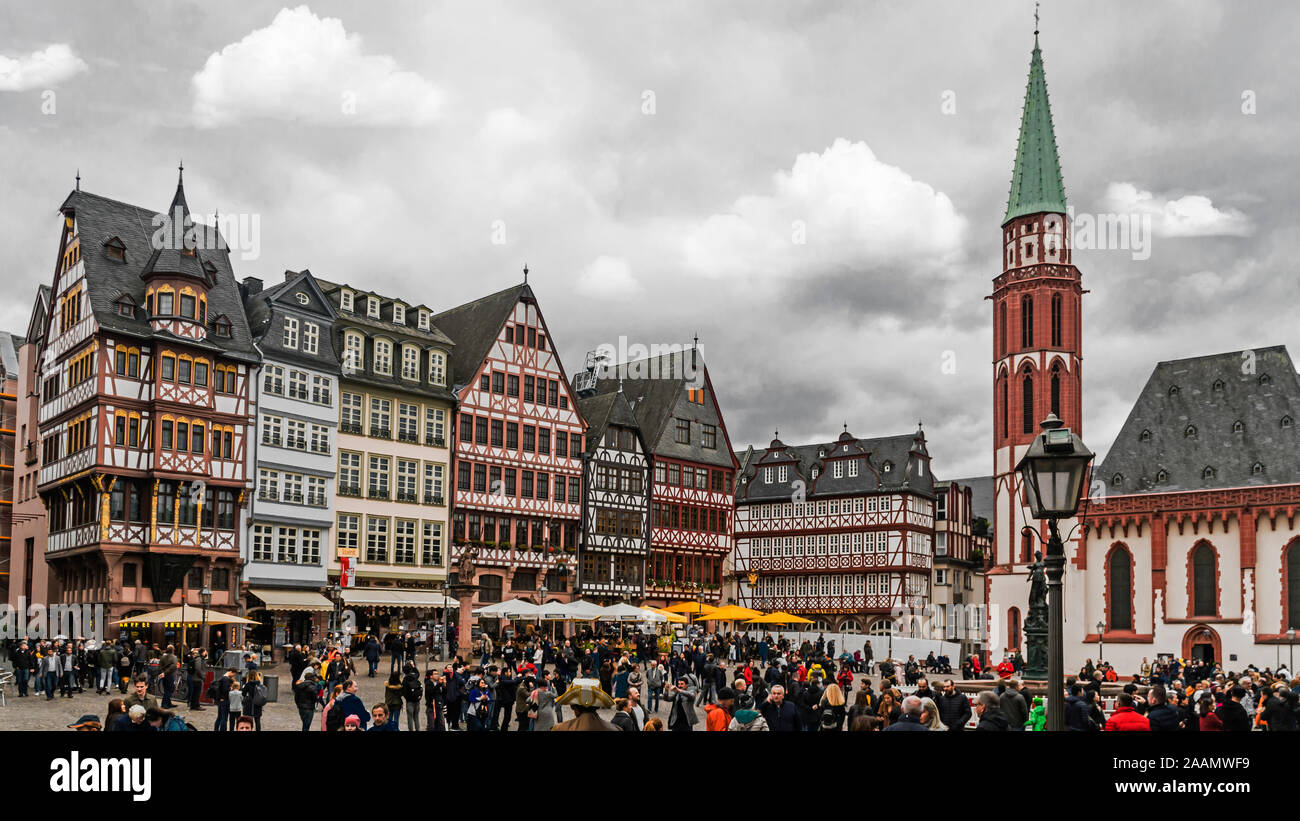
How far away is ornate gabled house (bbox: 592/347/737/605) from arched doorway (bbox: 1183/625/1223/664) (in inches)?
898

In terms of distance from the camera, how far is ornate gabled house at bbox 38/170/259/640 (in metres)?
44.1

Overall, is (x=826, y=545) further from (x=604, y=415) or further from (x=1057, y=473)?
(x=1057, y=473)

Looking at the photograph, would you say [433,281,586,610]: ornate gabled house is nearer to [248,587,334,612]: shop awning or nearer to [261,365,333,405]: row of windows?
[261,365,333,405]: row of windows

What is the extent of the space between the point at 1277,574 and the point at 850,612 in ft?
74.4

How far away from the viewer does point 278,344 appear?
5000 centimetres

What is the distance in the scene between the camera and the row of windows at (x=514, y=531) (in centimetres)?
5712

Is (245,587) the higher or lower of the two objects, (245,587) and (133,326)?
the lower

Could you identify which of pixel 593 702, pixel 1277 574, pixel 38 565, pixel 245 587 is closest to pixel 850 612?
pixel 1277 574

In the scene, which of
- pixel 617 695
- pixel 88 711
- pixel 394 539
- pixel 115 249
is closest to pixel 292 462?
pixel 394 539

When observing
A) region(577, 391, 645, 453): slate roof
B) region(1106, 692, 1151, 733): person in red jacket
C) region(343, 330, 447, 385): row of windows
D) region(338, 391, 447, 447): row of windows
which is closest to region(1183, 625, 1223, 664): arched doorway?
region(577, 391, 645, 453): slate roof

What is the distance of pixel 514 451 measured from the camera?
59.5 m
